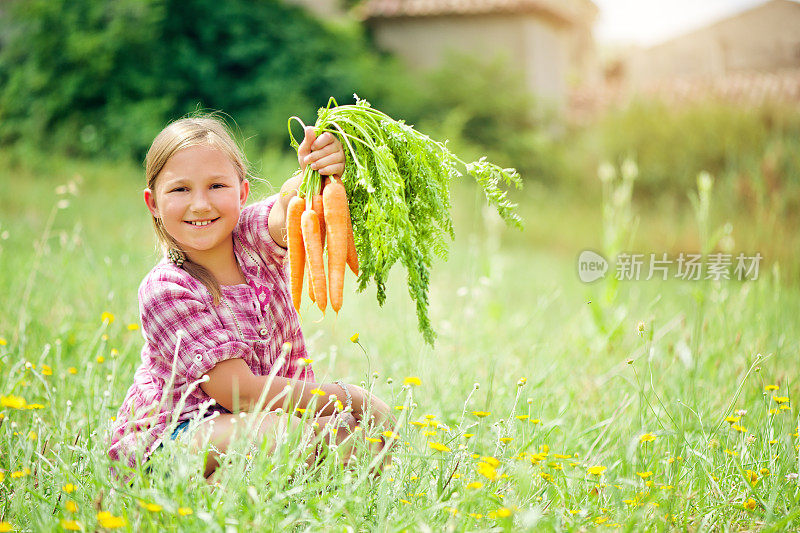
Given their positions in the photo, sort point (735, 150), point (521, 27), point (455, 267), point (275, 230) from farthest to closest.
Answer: point (521, 27), point (735, 150), point (455, 267), point (275, 230)

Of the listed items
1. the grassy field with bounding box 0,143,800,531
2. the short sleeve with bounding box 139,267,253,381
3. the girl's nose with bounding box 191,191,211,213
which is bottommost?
the grassy field with bounding box 0,143,800,531

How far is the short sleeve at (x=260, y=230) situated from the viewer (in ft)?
7.93

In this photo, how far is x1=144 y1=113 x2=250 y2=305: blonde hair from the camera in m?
2.23

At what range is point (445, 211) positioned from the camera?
7.24 feet

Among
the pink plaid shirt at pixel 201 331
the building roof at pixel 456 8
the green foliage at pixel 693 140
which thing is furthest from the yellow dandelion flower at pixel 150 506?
the building roof at pixel 456 8

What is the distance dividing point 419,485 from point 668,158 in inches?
464

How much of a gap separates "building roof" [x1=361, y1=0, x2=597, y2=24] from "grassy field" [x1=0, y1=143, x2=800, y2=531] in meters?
11.7

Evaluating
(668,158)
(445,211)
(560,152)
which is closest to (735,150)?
(668,158)

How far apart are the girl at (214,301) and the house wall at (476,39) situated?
15.0m

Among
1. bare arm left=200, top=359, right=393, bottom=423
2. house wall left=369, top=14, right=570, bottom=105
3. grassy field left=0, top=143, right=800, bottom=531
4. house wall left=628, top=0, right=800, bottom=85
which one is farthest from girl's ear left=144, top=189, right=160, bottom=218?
house wall left=628, top=0, right=800, bottom=85

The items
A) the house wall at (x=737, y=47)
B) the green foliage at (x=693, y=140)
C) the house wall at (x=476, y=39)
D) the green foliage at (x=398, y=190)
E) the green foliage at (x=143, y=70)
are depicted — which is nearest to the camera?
the green foliage at (x=398, y=190)

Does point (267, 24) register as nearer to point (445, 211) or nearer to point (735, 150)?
point (735, 150)

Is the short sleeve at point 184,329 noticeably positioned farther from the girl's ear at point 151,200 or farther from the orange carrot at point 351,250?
the orange carrot at point 351,250

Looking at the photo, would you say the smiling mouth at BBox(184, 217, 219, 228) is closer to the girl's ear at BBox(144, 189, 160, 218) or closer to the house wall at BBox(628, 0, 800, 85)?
the girl's ear at BBox(144, 189, 160, 218)
